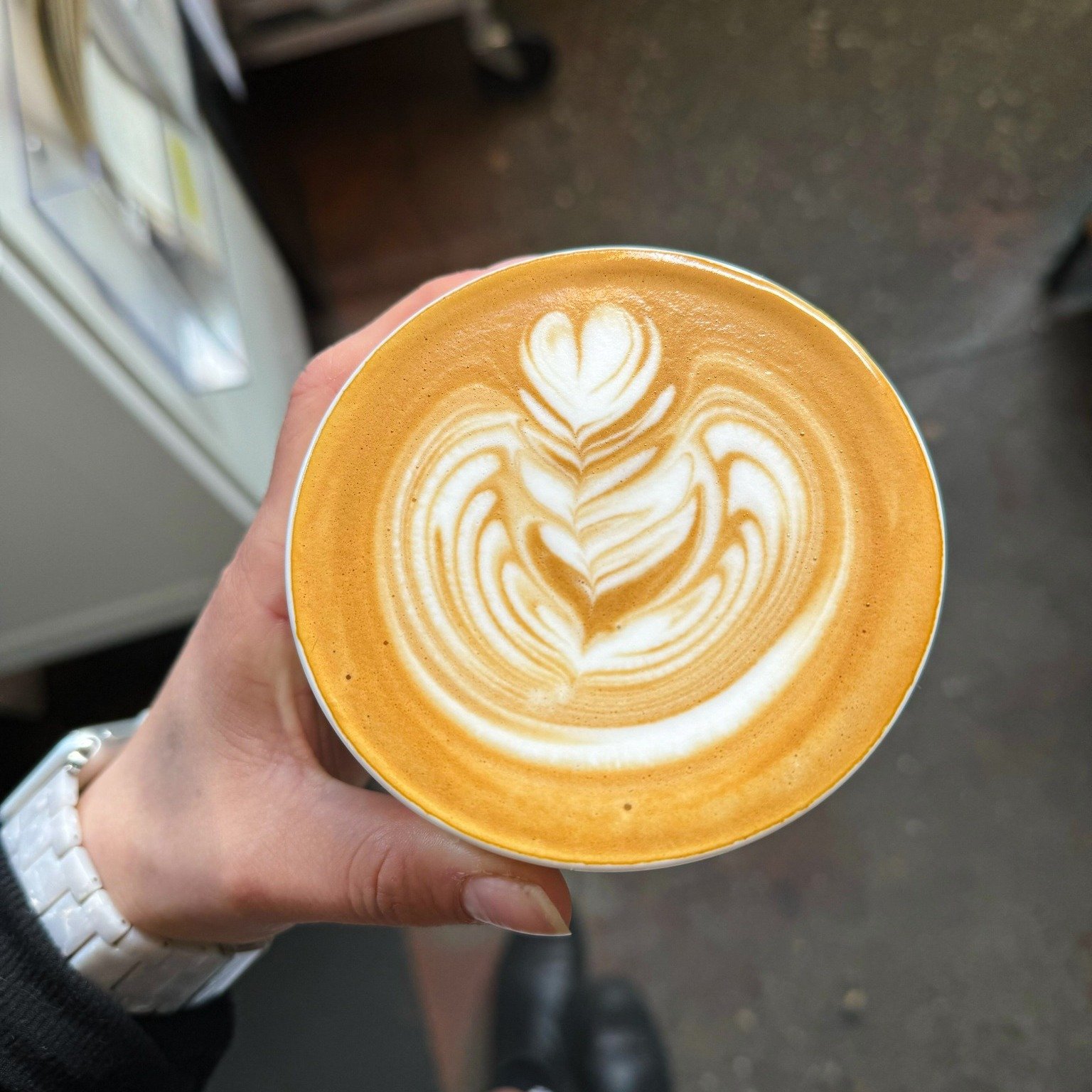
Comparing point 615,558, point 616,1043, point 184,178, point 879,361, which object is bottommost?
point 616,1043

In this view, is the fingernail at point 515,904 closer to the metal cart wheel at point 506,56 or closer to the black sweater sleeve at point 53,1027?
the black sweater sleeve at point 53,1027

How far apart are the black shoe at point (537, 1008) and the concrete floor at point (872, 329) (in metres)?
0.04

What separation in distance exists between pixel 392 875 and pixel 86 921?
0.33 meters

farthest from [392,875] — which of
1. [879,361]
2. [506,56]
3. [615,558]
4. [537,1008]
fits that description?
[506,56]

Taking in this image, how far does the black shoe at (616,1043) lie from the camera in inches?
49.2

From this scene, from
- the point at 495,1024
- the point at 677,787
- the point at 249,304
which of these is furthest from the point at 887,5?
the point at 495,1024

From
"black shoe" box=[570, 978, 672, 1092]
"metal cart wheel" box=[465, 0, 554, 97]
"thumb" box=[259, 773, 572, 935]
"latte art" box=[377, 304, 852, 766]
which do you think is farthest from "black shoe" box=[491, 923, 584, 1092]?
"metal cart wheel" box=[465, 0, 554, 97]

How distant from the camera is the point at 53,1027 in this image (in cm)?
71

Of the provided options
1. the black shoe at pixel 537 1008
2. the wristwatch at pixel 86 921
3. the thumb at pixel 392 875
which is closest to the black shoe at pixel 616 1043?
the black shoe at pixel 537 1008

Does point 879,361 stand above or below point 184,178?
below

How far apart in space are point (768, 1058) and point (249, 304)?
50.6 inches

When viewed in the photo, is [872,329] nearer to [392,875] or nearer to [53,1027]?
[392,875]

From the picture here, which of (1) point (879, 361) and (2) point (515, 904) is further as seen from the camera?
(1) point (879, 361)

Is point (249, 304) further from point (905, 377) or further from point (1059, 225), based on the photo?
point (1059, 225)
